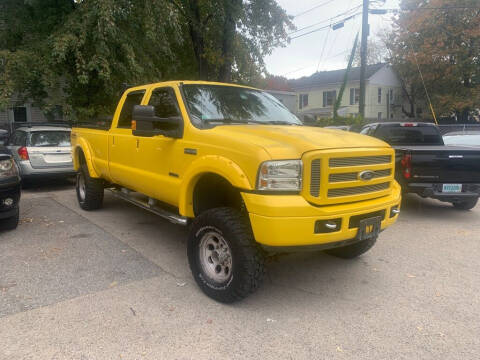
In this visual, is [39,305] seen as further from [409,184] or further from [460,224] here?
[460,224]

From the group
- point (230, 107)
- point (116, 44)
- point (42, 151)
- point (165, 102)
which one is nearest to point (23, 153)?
point (42, 151)

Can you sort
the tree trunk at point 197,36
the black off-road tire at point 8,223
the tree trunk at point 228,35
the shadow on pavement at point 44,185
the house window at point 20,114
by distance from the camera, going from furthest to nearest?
1. the house window at point 20,114
2. the tree trunk at point 197,36
3. the tree trunk at point 228,35
4. the shadow on pavement at point 44,185
5. the black off-road tire at point 8,223

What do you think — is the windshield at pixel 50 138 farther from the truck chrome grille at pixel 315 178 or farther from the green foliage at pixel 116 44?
the truck chrome grille at pixel 315 178

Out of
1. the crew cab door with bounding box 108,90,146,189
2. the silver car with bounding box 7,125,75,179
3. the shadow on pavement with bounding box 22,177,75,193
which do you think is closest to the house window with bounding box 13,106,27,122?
the shadow on pavement with bounding box 22,177,75,193

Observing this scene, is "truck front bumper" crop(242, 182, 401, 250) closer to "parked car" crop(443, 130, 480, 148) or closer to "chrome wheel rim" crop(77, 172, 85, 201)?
"chrome wheel rim" crop(77, 172, 85, 201)

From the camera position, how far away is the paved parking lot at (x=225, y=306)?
278 centimetres

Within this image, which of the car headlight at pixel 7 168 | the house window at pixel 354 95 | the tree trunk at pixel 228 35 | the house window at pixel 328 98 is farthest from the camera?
the house window at pixel 328 98

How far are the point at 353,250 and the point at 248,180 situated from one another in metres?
2.06

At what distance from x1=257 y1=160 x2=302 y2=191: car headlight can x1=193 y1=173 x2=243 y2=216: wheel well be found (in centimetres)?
79

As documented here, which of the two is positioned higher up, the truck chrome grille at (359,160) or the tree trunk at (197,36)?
the tree trunk at (197,36)

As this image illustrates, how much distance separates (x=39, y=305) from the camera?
333 centimetres

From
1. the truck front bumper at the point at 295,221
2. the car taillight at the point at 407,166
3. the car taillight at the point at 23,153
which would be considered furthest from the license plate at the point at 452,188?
the car taillight at the point at 23,153

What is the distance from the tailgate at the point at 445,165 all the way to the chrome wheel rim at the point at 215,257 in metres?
4.23

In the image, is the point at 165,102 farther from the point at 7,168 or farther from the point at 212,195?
the point at 7,168
